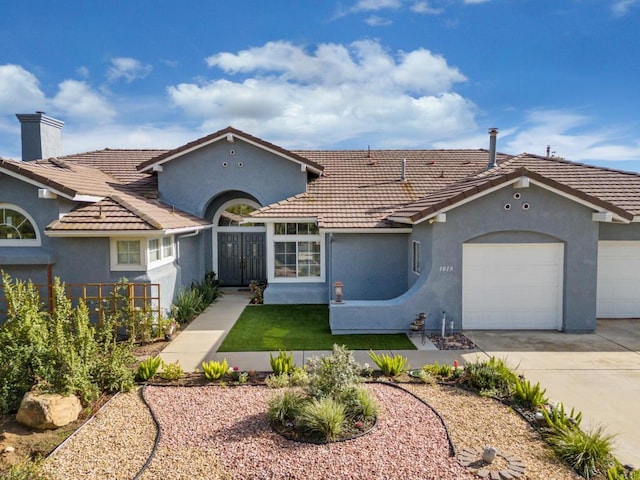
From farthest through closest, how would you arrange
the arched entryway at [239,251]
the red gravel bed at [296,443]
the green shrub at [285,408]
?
the arched entryway at [239,251] → the green shrub at [285,408] → the red gravel bed at [296,443]

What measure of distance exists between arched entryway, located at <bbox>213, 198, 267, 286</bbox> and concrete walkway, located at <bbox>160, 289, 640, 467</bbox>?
5.88 m

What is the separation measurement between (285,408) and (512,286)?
8382 millimetres

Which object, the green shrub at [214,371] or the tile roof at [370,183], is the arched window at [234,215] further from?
the green shrub at [214,371]

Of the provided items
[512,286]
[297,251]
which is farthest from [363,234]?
[512,286]

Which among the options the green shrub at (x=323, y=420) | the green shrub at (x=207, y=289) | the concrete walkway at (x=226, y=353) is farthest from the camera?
the green shrub at (x=207, y=289)

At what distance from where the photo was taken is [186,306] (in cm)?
1323

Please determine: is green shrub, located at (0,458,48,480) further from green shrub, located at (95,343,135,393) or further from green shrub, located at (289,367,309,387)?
green shrub, located at (289,367,309,387)

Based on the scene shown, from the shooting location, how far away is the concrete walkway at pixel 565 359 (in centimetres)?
675

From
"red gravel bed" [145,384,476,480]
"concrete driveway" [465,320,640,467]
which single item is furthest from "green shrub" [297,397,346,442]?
"concrete driveway" [465,320,640,467]

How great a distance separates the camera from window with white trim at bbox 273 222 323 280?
15.6 m

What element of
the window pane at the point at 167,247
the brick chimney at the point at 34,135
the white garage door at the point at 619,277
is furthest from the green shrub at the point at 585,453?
the brick chimney at the point at 34,135

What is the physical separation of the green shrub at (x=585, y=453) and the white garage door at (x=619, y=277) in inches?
361

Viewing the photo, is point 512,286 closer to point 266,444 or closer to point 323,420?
point 323,420

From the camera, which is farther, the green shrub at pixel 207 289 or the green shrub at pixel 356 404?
the green shrub at pixel 207 289
